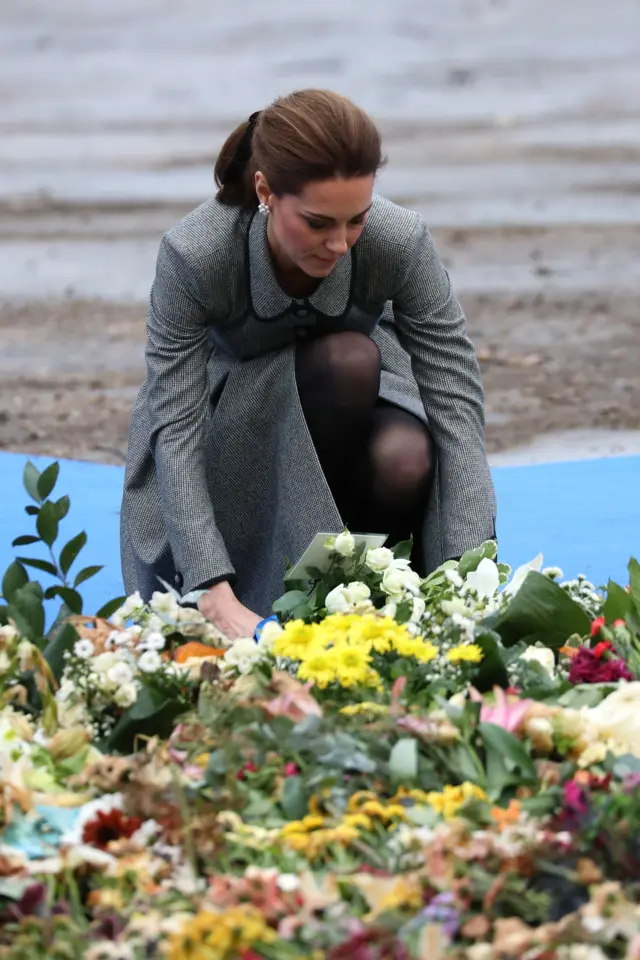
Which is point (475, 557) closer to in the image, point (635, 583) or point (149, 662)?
point (635, 583)

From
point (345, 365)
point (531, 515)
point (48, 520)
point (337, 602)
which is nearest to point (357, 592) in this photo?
point (337, 602)

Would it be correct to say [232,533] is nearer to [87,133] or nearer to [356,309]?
[356,309]

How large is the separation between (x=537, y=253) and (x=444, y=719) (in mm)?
5703

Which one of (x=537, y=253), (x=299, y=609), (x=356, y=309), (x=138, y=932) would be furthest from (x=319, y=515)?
(x=537, y=253)

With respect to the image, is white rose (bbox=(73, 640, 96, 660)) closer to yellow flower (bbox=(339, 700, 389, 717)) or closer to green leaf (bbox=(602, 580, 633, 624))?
yellow flower (bbox=(339, 700, 389, 717))

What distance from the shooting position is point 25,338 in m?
5.79

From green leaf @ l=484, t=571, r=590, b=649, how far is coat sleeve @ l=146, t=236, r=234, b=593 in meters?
0.58

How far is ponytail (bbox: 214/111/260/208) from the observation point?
200cm

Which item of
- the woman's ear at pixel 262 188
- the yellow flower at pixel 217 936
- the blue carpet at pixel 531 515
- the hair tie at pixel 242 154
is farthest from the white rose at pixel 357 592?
the blue carpet at pixel 531 515

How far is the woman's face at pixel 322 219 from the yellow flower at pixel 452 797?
2.95ft

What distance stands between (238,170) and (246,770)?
1.13 m

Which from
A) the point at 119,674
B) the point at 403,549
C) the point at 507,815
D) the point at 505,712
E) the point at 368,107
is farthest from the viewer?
the point at 368,107

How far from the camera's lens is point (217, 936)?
90 cm

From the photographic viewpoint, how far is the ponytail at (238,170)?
78.8 inches
